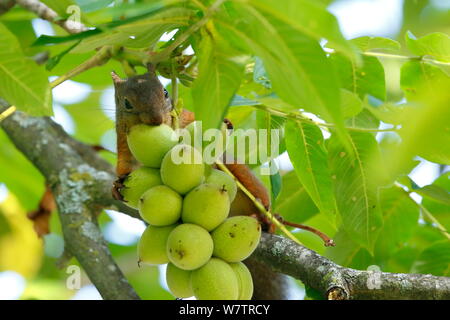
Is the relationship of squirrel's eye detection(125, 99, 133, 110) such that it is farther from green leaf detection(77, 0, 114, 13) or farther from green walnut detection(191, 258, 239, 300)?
green walnut detection(191, 258, 239, 300)

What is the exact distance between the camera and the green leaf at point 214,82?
4.75ft

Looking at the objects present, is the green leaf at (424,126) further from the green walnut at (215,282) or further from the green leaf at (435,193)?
the green leaf at (435,193)

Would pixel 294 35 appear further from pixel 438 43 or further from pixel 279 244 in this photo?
pixel 279 244

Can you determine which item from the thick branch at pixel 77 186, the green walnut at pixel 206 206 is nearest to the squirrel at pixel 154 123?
the green walnut at pixel 206 206

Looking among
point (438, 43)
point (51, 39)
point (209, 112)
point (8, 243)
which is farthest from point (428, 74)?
point (8, 243)

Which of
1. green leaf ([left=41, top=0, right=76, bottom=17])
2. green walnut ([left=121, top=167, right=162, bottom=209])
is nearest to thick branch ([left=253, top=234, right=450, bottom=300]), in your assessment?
green walnut ([left=121, top=167, right=162, bottom=209])

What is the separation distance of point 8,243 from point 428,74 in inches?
112

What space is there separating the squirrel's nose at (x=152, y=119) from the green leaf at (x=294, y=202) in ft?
3.03

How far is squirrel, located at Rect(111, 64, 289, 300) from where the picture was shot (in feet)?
6.61

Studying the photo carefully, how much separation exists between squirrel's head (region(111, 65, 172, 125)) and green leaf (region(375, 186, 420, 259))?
0.96 m

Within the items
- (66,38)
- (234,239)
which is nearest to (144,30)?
(66,38)

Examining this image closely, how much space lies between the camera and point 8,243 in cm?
390
